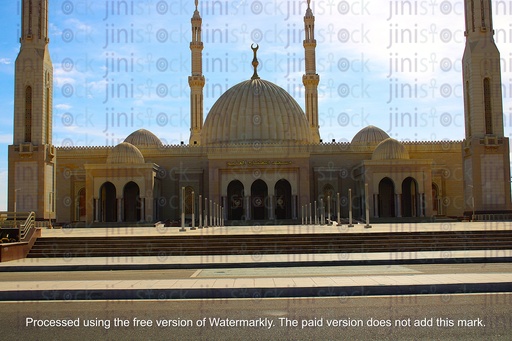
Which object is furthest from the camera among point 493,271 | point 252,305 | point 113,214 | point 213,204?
point 113,214

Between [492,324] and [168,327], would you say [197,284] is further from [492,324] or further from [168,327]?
[492,324]

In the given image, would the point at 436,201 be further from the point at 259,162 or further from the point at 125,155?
the point at 125,155

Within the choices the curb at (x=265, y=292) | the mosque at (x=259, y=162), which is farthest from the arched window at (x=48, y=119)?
Result: the curb at (x=265, y=292)

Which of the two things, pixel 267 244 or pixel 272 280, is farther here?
pixel 267 244

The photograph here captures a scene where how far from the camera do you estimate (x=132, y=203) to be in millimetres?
42250

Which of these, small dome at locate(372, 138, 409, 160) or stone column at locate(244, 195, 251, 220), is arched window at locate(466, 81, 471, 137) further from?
stone column at locate(244, 195, 251, 220)

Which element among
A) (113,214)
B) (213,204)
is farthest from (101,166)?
(213,204)

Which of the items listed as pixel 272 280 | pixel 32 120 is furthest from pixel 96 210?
pixel 272 280

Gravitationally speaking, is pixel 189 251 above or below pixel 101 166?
below

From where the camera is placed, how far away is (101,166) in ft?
129

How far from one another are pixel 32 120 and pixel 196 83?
15.6m

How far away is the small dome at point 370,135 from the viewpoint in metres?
48.0

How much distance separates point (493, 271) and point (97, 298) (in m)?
8.07

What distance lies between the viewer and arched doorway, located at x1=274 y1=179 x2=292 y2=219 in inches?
1686
